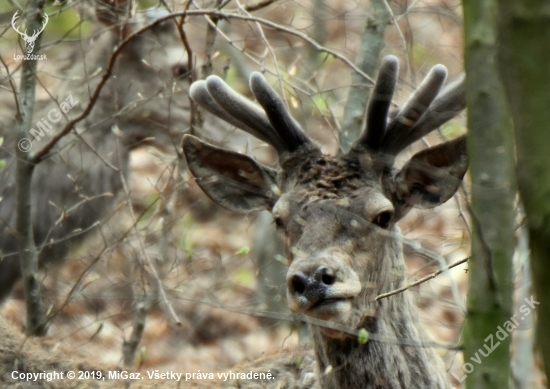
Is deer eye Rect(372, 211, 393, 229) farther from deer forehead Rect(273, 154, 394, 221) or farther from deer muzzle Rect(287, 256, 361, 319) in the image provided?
deer muzzle Rect(287, 256, 361, 319)

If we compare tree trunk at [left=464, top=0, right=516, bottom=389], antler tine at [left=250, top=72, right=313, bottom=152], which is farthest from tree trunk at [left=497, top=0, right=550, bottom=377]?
antler tine at [left=250, top=72, right=313, bottom=152]

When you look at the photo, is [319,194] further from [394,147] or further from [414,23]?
[414,23]

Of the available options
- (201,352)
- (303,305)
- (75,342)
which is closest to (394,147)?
(303,305)

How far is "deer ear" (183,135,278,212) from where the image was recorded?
616 centimetres

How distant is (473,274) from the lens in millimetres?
3209

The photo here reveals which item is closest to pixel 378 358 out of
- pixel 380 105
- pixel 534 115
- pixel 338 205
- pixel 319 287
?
pixel 319 287

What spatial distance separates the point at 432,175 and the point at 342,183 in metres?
0.61

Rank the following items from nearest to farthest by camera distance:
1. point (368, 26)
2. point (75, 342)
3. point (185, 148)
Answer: point (185, 148) → point (368, 26) → point (75, 342)

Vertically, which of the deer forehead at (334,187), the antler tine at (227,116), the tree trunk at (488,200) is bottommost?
the deer forehead at (334,187)

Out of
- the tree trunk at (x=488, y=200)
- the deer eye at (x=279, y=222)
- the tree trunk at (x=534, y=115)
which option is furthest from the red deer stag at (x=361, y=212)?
the tree trunk at (x=534, y=115)

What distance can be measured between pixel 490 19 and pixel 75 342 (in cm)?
751

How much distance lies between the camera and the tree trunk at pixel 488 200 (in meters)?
3.09

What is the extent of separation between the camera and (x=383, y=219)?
5527 mm

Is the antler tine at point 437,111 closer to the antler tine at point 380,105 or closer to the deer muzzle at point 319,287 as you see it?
the antler tine at point 380,105
